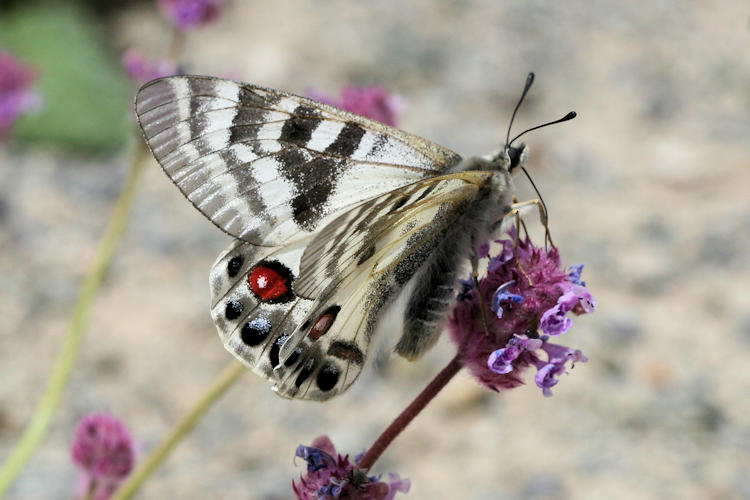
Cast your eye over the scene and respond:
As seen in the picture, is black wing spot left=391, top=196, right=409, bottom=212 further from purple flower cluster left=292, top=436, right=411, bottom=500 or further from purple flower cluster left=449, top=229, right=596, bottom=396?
purple flower cluster left=292, top=436, right=411, bottom=500

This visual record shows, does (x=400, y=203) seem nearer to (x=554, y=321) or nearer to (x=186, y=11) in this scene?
(x=554, y=321)

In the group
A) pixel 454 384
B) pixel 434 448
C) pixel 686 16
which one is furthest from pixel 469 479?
pixel 686 16

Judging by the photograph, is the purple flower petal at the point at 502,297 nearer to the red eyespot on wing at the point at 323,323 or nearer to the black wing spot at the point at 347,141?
the red eyespot on wing at the point at 323,323

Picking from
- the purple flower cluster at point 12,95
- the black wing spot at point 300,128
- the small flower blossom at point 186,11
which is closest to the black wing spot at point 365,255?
the black wing spot at point 300,128

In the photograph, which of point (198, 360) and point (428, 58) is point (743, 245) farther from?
point (198, 360)

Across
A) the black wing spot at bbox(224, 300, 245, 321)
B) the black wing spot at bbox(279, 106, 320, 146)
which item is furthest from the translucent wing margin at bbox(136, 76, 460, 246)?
the black wing spot at bbox(224, 300, 245, 321)
